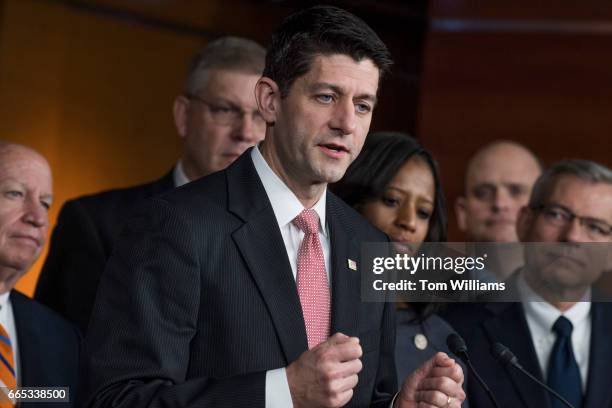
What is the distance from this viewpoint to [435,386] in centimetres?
200

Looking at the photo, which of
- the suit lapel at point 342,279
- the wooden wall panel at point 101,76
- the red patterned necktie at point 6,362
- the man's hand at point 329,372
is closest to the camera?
the man's hand at point 329,372

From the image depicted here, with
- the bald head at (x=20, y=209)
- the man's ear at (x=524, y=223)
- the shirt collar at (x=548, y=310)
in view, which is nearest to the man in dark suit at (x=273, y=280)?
the shirt collar at (x=548, y=310)

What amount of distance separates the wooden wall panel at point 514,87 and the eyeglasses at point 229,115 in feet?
8.58

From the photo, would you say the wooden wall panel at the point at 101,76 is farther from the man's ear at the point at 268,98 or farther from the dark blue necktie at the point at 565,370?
the man's ear at the point at 268,98

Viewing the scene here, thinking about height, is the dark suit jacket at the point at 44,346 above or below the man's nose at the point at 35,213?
below

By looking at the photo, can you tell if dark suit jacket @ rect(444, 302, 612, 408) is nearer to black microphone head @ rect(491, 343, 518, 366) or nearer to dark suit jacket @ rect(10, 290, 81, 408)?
black microphone head @ rect(491, 343, 518, 366)

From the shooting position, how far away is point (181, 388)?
189 centimetres

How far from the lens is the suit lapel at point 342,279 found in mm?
2137

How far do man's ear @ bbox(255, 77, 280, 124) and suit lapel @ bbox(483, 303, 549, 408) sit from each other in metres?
1.15

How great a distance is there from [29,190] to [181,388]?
144 cm

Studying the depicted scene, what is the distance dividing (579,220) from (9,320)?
1756 millimetres

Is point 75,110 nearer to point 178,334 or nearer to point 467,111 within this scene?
point 467,111

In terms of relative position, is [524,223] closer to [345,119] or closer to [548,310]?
[548,310]

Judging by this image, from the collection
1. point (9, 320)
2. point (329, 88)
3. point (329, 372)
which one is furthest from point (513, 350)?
point (9, 320)
